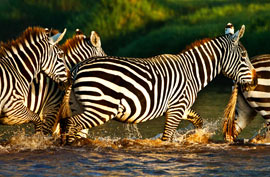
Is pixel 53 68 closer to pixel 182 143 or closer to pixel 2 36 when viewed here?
pixel 182 143

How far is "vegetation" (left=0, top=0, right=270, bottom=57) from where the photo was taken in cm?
2425

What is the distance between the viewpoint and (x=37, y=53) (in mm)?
9680

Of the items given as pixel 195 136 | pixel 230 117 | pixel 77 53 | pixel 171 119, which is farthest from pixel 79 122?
pixel 230 117

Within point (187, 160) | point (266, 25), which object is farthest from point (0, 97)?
point (266, 25)

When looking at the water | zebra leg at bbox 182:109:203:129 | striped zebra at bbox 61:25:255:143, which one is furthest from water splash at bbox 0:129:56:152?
zebra leg at bbox 182:109:203:129

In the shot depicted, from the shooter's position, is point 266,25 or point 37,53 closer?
point 37,53

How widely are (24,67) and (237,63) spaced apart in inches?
130

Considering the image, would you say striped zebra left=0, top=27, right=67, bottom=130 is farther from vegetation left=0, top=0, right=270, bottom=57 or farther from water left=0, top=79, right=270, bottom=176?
vegetation left=0, top=0, right=270, bottom=57

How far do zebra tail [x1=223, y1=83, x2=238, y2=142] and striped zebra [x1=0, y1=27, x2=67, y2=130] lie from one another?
2.63 metres

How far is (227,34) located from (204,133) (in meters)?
1.62

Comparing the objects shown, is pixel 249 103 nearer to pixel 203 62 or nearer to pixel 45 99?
pixel 203 62

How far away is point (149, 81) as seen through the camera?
970cm

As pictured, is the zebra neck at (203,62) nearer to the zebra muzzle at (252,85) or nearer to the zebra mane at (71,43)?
the zebra muzzle at (252,85)

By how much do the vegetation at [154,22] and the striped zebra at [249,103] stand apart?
10870mm
